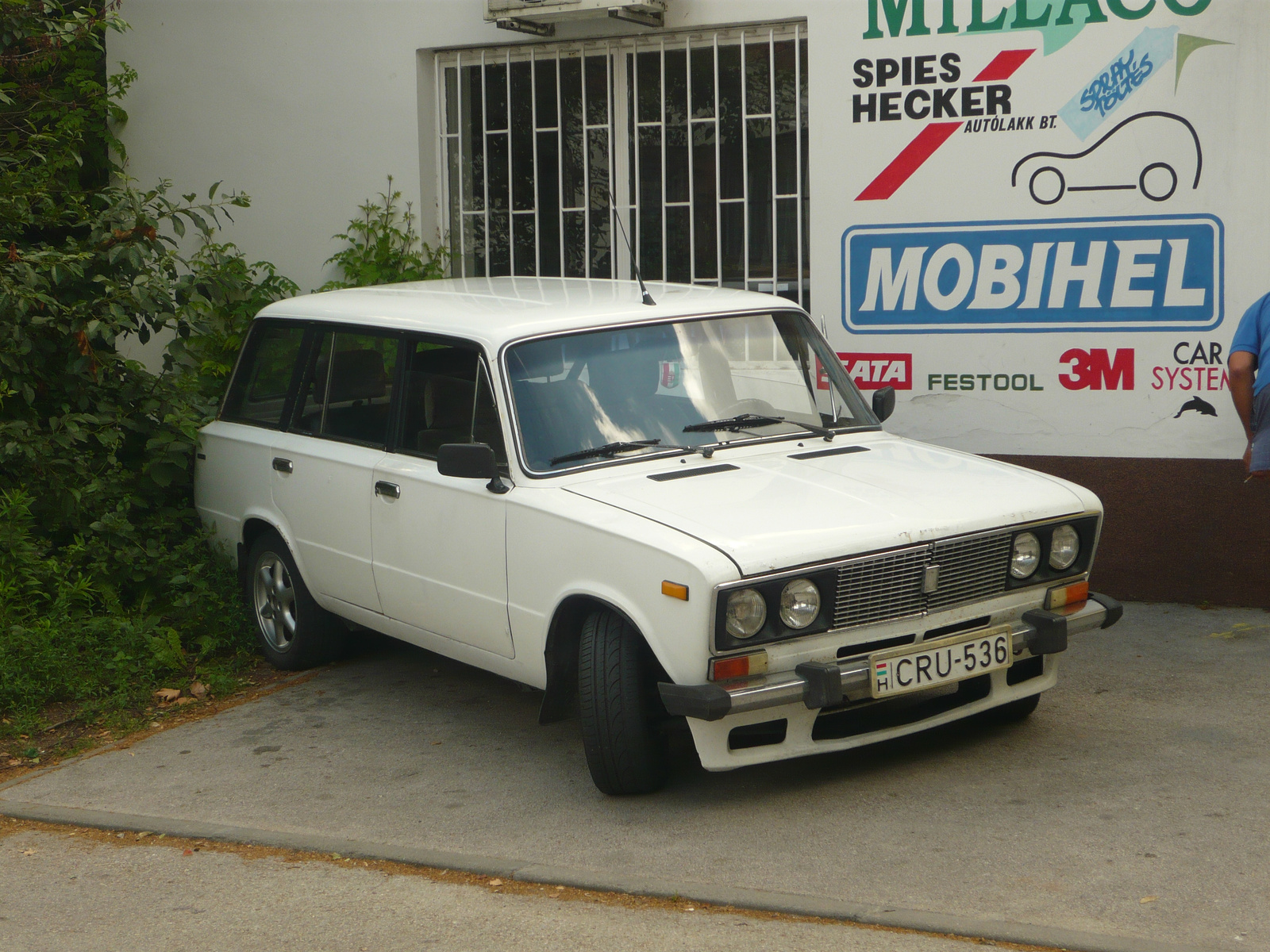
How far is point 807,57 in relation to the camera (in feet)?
26.6

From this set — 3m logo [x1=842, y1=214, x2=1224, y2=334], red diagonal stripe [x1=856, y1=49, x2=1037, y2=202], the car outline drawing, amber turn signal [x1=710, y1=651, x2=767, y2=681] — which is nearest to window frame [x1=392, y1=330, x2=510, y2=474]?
amber turn signal [x1=710, y1=651, x2=767, y2=681]

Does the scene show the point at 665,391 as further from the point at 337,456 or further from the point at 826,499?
the point at 337,456

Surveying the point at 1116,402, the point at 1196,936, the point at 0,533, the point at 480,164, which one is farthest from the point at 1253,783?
the point at 480,164

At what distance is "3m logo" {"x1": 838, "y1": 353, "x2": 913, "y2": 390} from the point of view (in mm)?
7883

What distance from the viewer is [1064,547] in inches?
198

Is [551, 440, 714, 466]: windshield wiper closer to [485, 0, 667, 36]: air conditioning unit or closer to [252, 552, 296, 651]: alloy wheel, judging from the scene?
[252, 552, 296, 651]: alloy wheel

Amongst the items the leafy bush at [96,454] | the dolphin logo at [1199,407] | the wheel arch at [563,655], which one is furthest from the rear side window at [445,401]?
the dolphin logo at [1199,407]

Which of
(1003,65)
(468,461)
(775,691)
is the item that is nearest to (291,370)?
(468,461)

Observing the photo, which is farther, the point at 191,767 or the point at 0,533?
the point at 0,533

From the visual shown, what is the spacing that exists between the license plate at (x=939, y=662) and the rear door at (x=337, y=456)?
2383 millimetres

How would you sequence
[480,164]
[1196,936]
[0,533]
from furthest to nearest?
[480,164] → [0,533] → [1196,936]

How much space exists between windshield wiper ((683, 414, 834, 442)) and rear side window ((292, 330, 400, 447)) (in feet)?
4.62

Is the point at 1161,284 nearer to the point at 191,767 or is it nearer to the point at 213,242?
the point at 191,767

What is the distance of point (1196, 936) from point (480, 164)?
7048 millimetres
